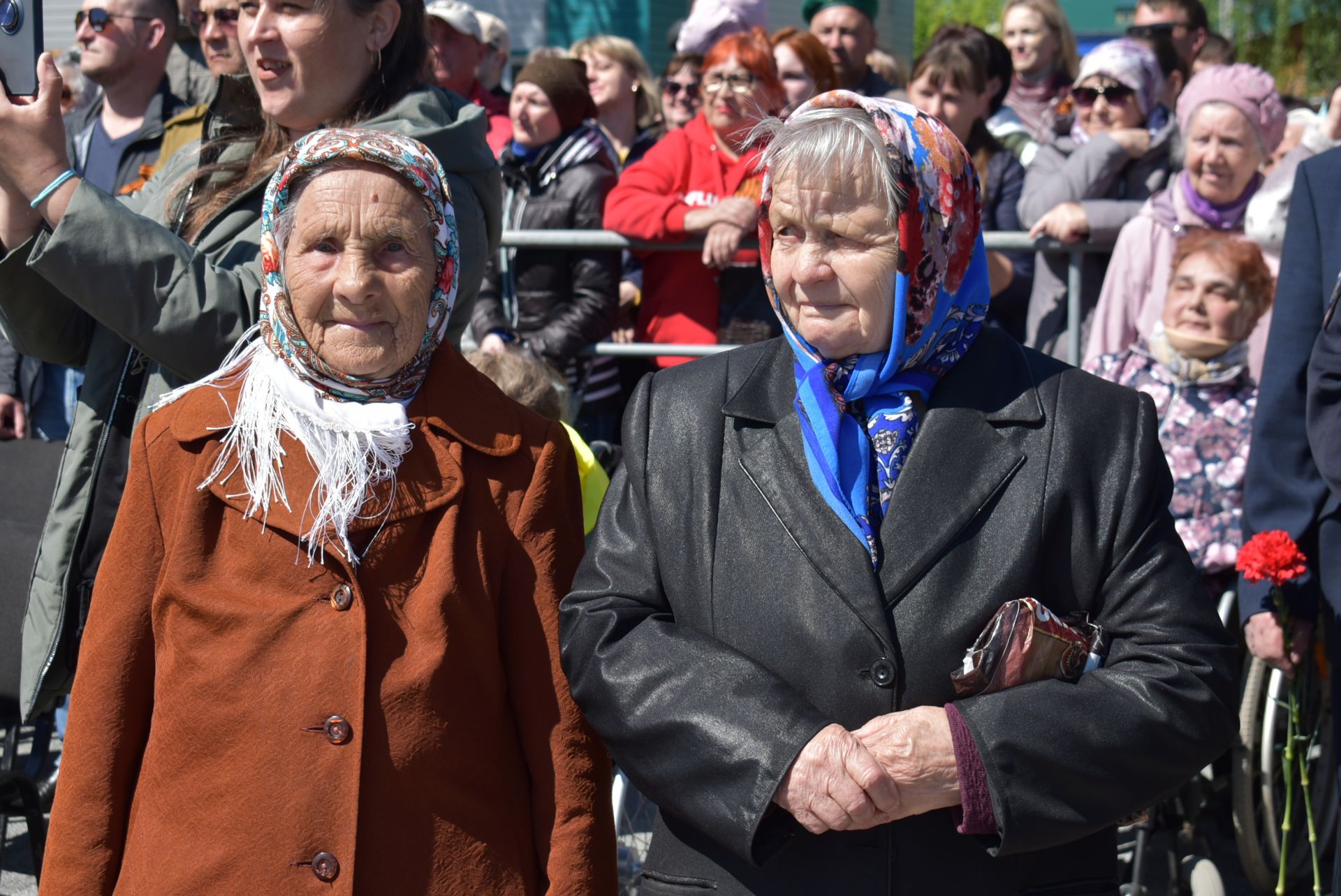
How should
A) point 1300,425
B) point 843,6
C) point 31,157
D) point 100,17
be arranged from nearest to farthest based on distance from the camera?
point 31,157
point 1300,425
point 100,17
point 843,6

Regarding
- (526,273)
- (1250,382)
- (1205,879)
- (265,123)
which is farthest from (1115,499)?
(526,273)

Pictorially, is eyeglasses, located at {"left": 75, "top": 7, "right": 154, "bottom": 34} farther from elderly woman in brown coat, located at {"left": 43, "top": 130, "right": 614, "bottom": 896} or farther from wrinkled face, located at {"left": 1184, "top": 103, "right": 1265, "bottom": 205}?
wrinkled face, located at {"left": 1184, "top": 103, "right": 1265, "bottom": 205}

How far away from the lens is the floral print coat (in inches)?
167

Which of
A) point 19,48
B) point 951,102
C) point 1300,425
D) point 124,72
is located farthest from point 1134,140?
point 19,48

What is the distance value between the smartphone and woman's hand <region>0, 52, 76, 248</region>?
27 mm

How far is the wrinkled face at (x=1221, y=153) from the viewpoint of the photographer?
499cm

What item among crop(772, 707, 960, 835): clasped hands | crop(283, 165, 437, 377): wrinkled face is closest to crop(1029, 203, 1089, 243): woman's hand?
crop(283, 165, 437, 377): wrinkled face

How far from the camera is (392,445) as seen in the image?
2.42m

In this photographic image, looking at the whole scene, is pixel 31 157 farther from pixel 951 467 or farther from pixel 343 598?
pixel 951 467

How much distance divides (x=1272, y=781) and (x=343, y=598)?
9.87 feet

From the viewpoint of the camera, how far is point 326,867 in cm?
229

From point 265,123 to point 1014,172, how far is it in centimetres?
341

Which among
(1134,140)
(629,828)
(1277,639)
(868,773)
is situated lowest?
(629,828)

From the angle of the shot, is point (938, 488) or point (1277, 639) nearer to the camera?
point (938, 488)
